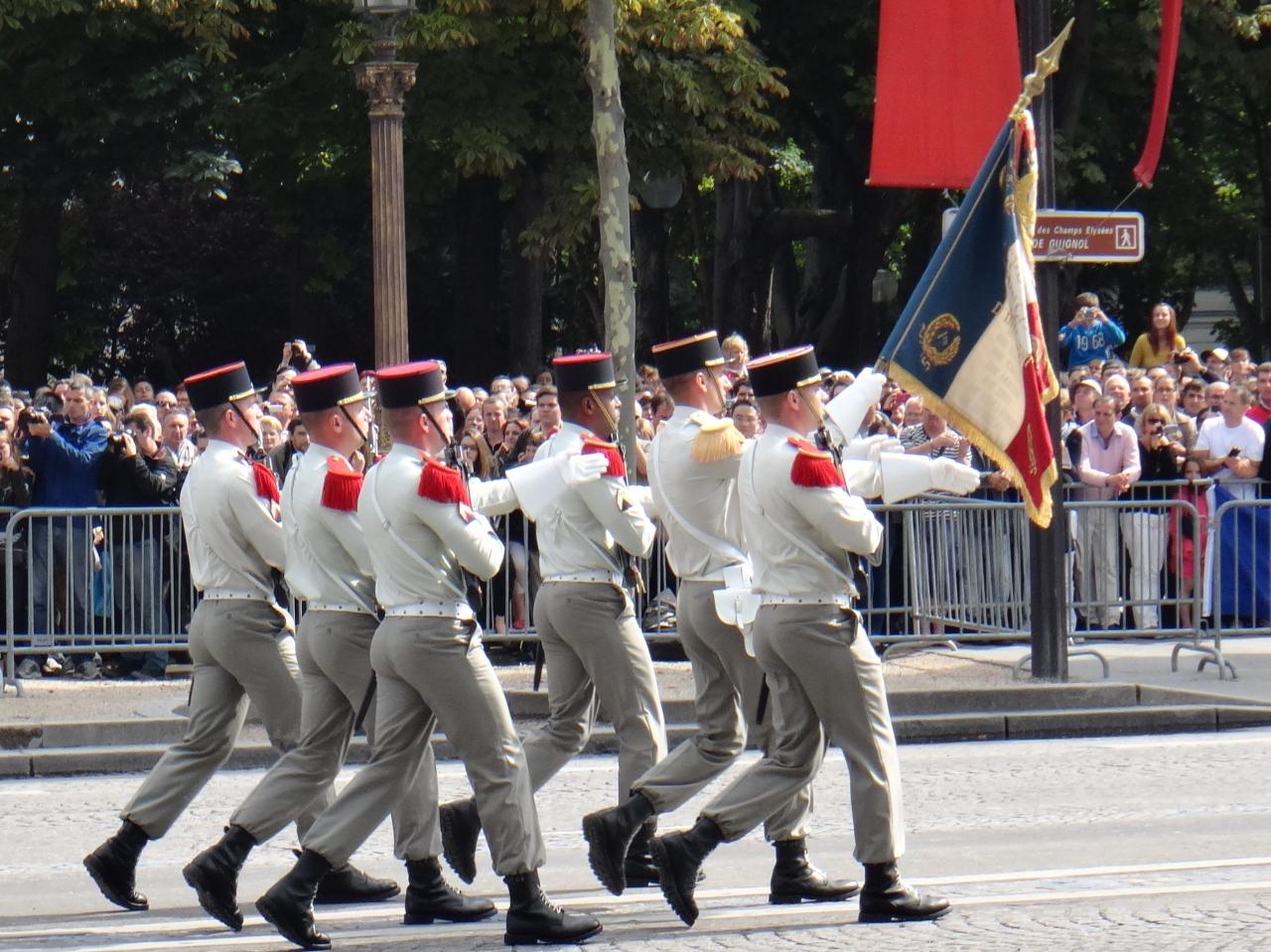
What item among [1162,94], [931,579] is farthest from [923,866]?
[931,579]

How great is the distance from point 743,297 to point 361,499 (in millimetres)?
23343

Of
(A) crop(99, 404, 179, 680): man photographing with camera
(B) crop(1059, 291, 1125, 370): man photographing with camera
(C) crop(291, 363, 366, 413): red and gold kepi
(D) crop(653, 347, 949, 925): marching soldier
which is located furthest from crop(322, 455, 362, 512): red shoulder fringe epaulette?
(B) crop(1059, 291, 1125, 370): man photographing with camera

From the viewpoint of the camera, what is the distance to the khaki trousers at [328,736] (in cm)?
755

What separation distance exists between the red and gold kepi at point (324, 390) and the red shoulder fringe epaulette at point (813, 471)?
60.5 inches

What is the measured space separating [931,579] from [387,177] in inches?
162

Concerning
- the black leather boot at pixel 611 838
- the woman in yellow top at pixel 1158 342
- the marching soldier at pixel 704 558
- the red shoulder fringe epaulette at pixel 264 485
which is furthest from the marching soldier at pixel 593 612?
the woman in yellow top at pixel 1158 342

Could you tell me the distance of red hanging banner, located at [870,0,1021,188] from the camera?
1274 cm

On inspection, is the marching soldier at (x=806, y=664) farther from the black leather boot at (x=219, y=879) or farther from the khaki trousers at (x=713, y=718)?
the black leather boot at (x=219, y=879)

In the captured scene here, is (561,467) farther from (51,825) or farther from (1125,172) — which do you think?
(1125,172)

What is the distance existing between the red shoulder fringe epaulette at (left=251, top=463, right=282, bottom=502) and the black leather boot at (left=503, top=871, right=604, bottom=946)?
1.69 meters

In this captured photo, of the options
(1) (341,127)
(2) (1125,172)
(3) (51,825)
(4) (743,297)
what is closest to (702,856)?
(3) (51,825)

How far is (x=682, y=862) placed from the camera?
7266 millimetres

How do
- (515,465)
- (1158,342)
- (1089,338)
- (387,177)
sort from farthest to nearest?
(1158,342) < (1089,338) < (515,465) < (387,177)

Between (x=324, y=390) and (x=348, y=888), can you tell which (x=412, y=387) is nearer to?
(x=324, y=390)
